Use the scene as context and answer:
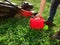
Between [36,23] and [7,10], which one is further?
[7,10]

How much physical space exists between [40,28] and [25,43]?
1.01m

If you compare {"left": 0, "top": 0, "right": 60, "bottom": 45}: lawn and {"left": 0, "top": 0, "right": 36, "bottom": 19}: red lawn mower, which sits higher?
{"left": 0, "top": 0, "right": 36, "bottom": 19}: red lawn mower

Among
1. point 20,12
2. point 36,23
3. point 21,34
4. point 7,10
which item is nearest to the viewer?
point 21,34

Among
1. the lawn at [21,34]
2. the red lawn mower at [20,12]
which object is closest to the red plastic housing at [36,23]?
the red lawn mower at [20,12]

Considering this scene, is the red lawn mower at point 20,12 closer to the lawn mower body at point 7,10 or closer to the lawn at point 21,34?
the lawn mower body at point 7,10

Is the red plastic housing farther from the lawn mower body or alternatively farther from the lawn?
the lawn mower body

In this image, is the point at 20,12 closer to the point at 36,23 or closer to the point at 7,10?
the point at 7,10

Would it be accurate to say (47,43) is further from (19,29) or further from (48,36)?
(19,29)

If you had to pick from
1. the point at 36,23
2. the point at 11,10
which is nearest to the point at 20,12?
the point at 11,10

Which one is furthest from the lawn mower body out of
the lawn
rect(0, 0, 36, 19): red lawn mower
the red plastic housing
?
the red plastic housing

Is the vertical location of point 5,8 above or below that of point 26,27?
above

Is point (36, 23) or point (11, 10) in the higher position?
point (11, 10)

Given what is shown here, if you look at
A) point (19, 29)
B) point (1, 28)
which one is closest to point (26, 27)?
point (19, 29)

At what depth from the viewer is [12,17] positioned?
677cm
